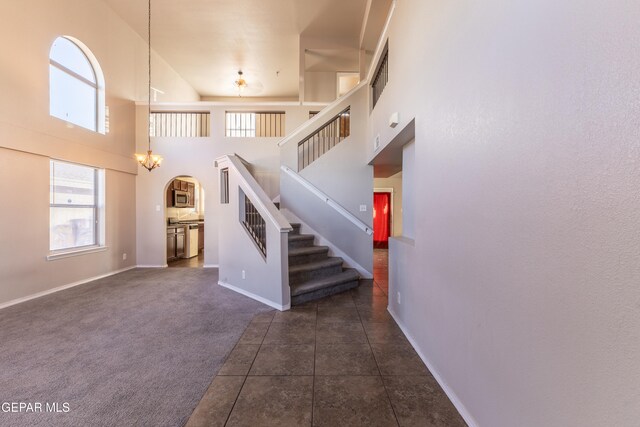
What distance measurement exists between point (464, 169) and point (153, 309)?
3.95 metres

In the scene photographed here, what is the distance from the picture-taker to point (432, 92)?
207 cm

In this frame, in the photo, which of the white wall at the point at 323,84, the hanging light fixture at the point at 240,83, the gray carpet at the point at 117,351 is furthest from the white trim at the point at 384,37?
the hanging light fixture at the point at 240,83

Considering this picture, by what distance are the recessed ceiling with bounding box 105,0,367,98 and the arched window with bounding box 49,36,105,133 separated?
147 cm

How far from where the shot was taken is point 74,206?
15.6ft

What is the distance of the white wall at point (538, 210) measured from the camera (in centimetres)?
79

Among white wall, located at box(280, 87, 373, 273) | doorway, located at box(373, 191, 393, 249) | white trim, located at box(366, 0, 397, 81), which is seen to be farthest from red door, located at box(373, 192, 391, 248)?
white trim, located at box(366, 0, 397, 81)

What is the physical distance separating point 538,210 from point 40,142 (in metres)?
6.03

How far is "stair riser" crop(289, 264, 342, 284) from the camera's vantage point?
152 inches

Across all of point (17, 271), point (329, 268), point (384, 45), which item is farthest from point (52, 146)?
point (384, 45)

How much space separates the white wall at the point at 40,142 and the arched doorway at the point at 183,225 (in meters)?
1.33

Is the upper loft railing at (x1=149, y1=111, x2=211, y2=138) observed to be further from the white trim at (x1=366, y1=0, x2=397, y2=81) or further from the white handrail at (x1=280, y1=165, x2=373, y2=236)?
the white trim at (x1=366, y1=0, x2=397, y2=81)

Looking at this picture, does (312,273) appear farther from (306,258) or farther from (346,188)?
(346,188)

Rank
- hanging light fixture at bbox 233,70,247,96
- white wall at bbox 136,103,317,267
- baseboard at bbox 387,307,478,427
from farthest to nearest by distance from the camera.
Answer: hanging light fixture at bbox 233,70,247,96, white wall at bbox 136,103,317,267, baseboard at bbox 387,307,478,427

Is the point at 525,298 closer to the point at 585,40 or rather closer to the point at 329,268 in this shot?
the point at 585,40
